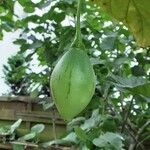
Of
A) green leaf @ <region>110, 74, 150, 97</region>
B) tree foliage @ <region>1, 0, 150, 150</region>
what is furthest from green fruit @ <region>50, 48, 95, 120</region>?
tree foliage @ <region>1, 0, 150, 150</region>

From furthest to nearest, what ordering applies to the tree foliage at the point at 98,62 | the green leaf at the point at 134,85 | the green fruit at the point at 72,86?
the tree foliage at the point at 98,62 < the green leaf at the point at 134,85 < the green fruit at the point at 72,86

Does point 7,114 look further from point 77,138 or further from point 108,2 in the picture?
point 108,2

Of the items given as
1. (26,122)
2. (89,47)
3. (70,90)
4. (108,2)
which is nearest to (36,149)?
(26,122)

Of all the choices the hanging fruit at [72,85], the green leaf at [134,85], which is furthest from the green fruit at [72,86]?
the green leaf at [134,85]

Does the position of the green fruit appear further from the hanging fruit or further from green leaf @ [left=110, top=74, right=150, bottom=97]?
green leaf @ [left=110, top=74, right=150, bottom=97]

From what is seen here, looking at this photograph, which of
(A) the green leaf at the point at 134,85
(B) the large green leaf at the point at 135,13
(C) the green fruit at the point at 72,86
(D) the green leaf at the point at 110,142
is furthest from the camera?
(D) the green leaf at the point at 110,142

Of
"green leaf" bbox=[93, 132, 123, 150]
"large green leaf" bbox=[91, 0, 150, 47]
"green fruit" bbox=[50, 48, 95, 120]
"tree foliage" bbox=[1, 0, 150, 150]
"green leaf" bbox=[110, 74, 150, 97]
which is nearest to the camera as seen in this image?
"green fruit" bbox=[50, 48, 95, 120]

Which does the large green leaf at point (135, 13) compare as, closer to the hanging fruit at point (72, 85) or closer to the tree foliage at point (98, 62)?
the hanging fruit at point (72, 85)
